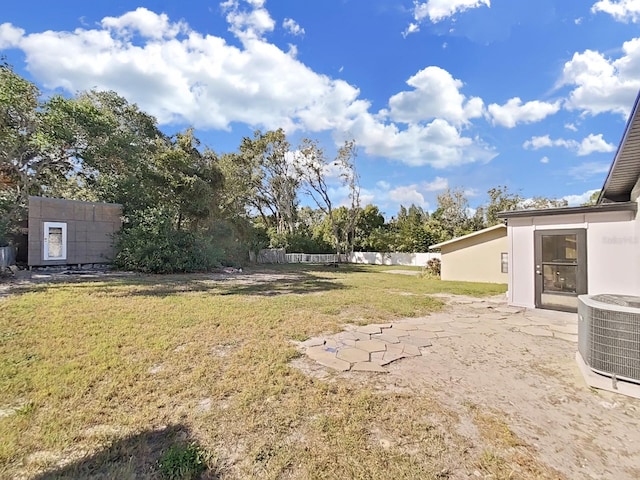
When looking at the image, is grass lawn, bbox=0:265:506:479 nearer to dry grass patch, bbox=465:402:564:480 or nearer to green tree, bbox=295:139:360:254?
dry grass patch, bbox=465:402:564:480

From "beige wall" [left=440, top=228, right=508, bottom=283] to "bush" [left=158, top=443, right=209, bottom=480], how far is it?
1312 cm

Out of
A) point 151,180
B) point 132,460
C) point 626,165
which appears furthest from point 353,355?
point 151,180

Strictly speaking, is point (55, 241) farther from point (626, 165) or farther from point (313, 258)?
point (313, 258)

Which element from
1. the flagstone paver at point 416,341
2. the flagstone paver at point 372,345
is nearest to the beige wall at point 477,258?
the flagstone paver at point 416,341

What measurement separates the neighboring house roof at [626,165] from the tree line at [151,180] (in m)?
12.8

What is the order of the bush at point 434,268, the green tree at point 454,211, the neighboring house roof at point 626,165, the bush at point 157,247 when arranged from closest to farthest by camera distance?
the neighboring house roof at point 626,165
the bush at point 157,247
the bush at point 434,268
the green tree at point 454,211

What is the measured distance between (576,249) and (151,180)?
51.8ft

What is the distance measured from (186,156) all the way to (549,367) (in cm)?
1515

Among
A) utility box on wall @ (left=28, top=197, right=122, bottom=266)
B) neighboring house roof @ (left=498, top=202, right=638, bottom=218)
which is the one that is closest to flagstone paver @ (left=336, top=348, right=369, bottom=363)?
neighboring house roof @ (left=498, top=202, right=638, bottom=218)

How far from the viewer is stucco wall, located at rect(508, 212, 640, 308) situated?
5699 millimetres

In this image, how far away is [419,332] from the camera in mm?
4762

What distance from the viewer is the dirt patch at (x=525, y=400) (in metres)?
1.91

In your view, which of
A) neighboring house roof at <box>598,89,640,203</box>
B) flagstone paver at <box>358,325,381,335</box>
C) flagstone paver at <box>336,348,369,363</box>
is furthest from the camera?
flagstone paver at <box>358,325,381,335</box>

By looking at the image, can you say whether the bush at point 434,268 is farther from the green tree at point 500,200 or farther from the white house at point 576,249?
the green tree at point 500,200
